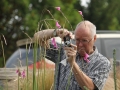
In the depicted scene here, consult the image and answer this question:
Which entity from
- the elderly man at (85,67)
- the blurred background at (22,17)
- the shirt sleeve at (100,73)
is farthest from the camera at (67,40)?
the blurred background at (22,17)

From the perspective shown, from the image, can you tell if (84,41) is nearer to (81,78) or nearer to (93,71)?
(93,71)

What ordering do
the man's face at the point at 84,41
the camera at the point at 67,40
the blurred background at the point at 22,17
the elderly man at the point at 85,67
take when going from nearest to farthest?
1. the camera at the point at 67,40
2. the elderly man at the point at 85,67
3. the man's face at the point at 84,41
4. the blurred background at the point at 22,17

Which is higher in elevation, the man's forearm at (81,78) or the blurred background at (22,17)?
the blurred background at (22,17)

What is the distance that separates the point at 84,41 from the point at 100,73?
1.08 ft

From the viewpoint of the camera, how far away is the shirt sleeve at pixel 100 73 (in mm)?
3707

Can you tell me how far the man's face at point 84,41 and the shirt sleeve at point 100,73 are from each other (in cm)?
18

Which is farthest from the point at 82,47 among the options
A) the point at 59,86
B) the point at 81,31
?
the point at 59,86

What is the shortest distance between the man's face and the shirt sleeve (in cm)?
Answer: 18

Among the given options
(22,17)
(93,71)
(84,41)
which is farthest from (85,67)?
(22,17)

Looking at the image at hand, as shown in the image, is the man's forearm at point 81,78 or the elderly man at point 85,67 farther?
the elderly man at point 85,67

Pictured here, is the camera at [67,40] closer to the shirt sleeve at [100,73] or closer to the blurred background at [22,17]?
the shirt sleeve at [100,73]

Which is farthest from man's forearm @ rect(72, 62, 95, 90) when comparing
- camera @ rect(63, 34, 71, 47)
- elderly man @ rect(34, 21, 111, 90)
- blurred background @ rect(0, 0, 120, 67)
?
blurred background @ rect(0, 0, 120, 67)

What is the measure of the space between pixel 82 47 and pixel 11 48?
47.1 ft

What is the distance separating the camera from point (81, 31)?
13.0ft
